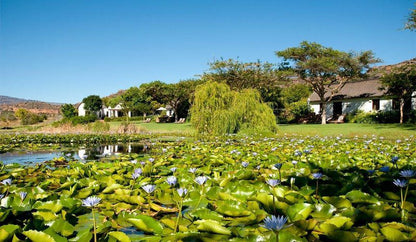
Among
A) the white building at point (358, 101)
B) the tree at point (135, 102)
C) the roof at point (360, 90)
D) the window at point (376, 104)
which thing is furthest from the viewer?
the tree at point (135, 102)

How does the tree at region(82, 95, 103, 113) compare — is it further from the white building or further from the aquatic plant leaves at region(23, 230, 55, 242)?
the aquatic plant leaves at region(23, 230, 55, 242)

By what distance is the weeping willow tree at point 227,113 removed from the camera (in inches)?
425

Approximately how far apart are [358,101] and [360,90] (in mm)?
1634

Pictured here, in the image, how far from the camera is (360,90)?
88.0 feet

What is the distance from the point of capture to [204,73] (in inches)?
1139

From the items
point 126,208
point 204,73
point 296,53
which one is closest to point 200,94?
point 126,208

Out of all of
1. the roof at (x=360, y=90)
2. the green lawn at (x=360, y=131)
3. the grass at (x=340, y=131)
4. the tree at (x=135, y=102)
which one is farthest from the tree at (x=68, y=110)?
the green lawn at (x=360, y=131)

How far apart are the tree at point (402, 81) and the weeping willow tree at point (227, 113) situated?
34.2ft

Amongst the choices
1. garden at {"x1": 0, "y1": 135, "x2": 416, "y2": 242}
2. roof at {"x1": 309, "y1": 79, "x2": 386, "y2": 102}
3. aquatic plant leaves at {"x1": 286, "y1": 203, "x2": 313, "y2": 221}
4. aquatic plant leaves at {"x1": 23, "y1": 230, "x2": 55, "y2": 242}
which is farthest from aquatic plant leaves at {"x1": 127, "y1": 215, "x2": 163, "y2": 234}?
roof at {"x1": 309, "y1": 79, "x2": 386, "y2": 102}

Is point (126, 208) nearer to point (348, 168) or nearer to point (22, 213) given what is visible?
point (22, 213)

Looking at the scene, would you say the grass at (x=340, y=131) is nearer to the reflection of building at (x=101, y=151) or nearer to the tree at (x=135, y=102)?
the reflection of building at (x=101, y=151)

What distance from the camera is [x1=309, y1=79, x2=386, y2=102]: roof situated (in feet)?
83.1

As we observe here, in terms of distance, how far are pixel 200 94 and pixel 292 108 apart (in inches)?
733

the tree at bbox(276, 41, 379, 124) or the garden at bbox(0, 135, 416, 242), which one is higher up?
the tree at bbox(276, 41, 379, 124)
